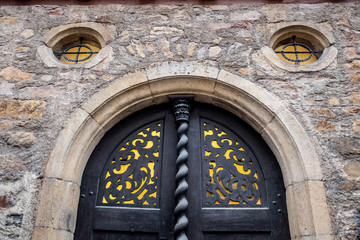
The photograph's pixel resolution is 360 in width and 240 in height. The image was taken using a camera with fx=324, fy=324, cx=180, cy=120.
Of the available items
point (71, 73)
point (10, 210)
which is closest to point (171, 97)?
point (71, 73)

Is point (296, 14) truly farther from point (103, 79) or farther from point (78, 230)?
point (78, 230)

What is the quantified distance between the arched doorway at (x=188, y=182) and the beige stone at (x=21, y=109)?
574 millimetres

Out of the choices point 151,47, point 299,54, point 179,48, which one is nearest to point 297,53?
point 299,54

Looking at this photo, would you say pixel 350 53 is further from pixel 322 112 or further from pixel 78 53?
pixel 78 53

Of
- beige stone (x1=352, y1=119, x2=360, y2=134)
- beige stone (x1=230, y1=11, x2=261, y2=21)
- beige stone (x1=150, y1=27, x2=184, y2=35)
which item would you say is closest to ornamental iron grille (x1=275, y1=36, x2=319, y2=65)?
beige stone (x1=230, y1=11, x2=261, y2=21)

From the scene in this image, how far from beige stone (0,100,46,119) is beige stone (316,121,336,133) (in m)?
2.22

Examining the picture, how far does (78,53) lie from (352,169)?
2545mm

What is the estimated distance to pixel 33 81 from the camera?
9.13ft

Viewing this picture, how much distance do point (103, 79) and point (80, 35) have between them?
66cm

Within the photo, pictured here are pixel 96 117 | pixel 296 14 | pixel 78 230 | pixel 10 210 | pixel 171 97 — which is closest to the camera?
pixel 10 210

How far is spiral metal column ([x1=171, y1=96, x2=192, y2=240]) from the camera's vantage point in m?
2.39

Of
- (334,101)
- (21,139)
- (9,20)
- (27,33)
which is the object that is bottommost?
(21,139)

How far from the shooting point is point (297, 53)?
302cm

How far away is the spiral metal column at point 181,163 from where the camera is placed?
239cm
